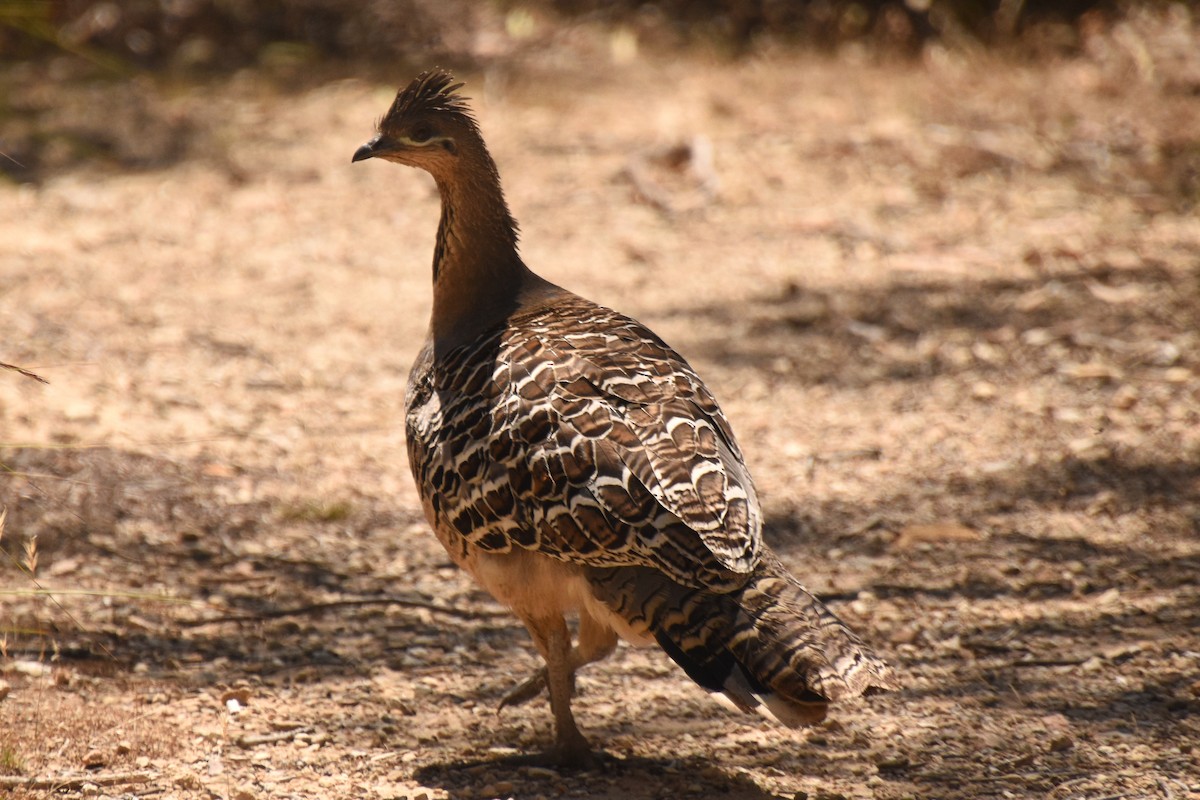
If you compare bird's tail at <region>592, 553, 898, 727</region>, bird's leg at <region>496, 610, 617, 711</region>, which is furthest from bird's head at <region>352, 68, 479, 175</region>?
bird's tail at <region>592, 553, 898, 727</region>

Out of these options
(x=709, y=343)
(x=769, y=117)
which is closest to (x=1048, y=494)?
(x=709, y=343)

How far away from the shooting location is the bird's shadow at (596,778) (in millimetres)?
4121

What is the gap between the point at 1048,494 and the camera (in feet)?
20.1

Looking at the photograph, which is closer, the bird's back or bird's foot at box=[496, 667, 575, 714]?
the bird's back

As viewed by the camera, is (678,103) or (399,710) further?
(678,103)

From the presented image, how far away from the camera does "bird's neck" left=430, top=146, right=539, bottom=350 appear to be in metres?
5.02

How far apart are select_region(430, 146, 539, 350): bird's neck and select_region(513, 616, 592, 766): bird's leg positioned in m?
1.26

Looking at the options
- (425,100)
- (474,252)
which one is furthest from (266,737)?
(425,100)

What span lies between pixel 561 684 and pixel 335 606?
1.41 metres

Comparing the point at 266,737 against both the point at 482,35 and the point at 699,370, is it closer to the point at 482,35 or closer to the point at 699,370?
the point at 699,370

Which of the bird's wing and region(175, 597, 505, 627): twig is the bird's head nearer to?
the bird's wing

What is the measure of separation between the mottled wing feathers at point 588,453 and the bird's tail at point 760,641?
0.08 m

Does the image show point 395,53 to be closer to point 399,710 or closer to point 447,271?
point 447,271

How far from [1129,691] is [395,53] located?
9.58 meters
